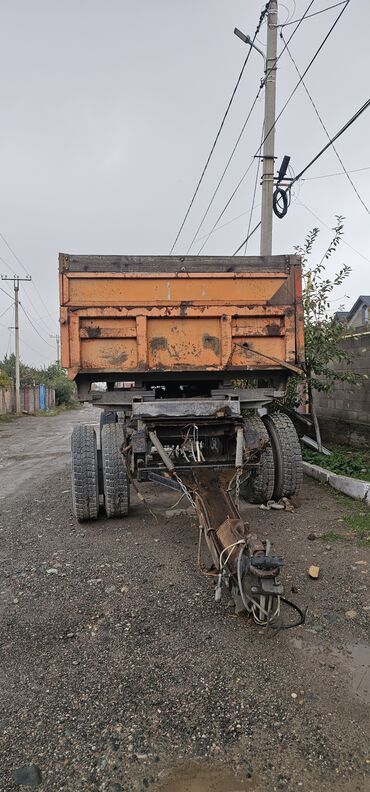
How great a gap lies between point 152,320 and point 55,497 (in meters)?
3.19

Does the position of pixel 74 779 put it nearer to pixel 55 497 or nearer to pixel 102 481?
pixel 102 481

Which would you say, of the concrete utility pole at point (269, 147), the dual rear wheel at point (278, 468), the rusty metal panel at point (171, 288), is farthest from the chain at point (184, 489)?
the concrete utility pole at point (269, 147)

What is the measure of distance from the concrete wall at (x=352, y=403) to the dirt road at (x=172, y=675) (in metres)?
3.58

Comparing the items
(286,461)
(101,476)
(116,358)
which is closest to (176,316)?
(116,358)

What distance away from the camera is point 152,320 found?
4.88 metres

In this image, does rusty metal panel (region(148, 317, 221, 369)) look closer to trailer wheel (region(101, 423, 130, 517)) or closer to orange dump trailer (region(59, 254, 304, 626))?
orange dump trailer (region(59, 254, 304, 626))

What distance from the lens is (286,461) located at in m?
5.57

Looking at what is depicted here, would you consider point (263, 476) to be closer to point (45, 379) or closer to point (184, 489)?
point (184, 489)

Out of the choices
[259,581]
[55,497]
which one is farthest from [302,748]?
[55,497]

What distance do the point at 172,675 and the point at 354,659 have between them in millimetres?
1006

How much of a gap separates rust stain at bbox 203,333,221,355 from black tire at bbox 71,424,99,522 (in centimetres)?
163

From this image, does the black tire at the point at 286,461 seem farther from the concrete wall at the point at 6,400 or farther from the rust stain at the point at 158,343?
the concrete wall at the point at 6,400

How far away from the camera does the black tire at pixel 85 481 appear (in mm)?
5094

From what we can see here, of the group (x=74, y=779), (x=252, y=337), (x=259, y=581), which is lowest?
(x=74, y=779)
